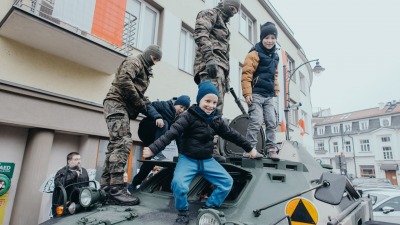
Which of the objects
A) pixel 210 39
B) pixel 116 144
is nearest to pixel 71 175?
pixel 116 144

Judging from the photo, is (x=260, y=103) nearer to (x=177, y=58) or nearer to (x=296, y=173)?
(x=296, y=173)

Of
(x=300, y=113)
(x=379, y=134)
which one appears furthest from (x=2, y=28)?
(x=379, y=134)

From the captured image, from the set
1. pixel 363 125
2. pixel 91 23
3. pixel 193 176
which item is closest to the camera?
pixel 193 176

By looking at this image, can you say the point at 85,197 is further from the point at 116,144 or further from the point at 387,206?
the point at 387,206

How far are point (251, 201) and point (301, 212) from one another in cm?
45

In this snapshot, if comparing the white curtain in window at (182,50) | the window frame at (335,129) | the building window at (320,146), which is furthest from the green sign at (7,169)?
the building window at (320,146)

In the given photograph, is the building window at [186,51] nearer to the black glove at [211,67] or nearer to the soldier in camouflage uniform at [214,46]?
the soldier in camouflage uniform at [214,46]

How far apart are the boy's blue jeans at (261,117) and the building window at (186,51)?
232 inches

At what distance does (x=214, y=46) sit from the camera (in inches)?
181

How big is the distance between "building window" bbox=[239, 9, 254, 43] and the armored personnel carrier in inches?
456

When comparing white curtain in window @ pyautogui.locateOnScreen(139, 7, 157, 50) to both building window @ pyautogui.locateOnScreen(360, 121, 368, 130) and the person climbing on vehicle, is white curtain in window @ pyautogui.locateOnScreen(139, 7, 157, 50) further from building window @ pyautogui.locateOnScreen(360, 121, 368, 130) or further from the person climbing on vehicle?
building window @ pyautogui.locateOnScreen(360, 121, 368, 130)

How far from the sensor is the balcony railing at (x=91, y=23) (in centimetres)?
563

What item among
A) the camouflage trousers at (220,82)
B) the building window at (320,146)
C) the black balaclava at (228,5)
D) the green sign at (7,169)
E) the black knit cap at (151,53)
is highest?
the building window at (320,146)

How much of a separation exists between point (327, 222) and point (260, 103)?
2133mm
